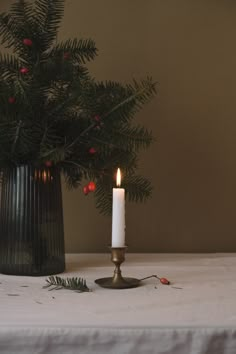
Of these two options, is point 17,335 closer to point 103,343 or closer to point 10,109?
point 103,343

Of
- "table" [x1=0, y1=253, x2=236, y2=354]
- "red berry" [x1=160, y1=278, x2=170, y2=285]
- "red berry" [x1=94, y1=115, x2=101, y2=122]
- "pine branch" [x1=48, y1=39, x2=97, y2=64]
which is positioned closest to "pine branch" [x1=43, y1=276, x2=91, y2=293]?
"table" [x1=0, y1=253, x2=236, y2=354]

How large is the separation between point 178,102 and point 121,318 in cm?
70

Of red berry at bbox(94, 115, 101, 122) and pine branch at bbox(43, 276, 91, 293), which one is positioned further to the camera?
red berry at bbox(94, 115, 101, 122)

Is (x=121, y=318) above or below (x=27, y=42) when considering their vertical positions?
below

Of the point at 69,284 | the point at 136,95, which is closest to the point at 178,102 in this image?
the point at 136,95

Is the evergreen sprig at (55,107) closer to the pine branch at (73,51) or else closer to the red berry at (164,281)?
the pine branch at (73,51)

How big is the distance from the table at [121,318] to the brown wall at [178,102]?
1.17 ft

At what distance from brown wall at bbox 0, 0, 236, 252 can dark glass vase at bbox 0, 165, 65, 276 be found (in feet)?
1.09

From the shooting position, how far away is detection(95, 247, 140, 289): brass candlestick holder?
782 mm

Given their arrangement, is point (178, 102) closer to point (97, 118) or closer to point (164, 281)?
point (97, 118)

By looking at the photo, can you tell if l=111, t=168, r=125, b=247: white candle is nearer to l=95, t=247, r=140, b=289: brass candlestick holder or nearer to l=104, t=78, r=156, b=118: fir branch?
l=95, t=247, r=140, b=289: brass candlestick holder

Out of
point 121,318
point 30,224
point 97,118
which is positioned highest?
point 97,118

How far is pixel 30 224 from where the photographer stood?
87 cm

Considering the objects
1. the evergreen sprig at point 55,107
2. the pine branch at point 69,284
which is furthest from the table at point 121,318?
the evergreen sprig at point 55,107
